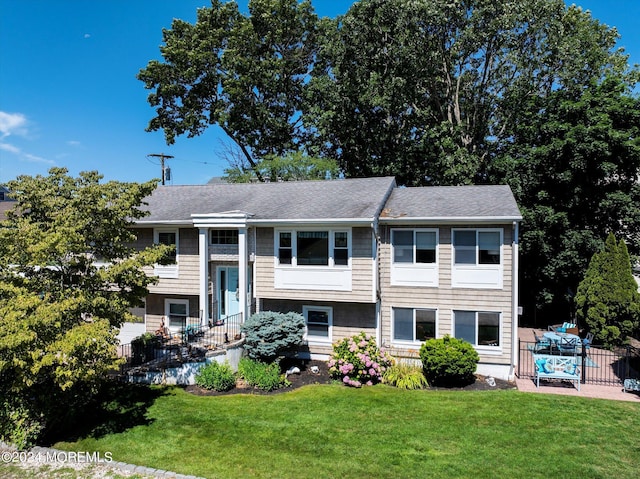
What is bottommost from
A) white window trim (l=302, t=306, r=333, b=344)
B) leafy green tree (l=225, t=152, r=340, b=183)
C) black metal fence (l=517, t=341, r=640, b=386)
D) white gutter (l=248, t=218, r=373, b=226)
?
black metal fence (l=517, t=341, r=640, b=386)

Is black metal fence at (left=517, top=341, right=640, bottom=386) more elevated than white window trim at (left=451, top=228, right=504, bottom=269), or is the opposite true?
white window trim at (left=451, top=228, right=504, bottom=269)

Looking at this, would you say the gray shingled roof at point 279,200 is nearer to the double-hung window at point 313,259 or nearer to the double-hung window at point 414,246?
the double-hung window at point 313,259

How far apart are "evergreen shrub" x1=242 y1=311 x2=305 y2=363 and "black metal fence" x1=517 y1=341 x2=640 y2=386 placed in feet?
26.7

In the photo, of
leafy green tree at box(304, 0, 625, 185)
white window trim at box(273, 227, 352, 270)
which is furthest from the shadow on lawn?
leafy green tree at box(304, 0, 625, 185)

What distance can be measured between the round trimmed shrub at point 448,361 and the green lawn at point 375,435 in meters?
0.79

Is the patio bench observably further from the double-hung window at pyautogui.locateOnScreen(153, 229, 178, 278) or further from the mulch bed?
the double-hung window at pyautogui.locateOnScreen(153, 229, 178, 278)

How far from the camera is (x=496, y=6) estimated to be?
2381 centimetres

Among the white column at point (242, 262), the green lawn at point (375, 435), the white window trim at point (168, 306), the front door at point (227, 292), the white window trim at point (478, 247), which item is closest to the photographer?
the green lawn at point (375, 435)

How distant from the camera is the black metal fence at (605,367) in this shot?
46.3 feet

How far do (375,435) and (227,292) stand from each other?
383 inches

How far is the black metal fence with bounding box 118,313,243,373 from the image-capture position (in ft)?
49.5

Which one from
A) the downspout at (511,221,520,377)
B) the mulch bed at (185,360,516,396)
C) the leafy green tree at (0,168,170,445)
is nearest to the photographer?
the leafy green tree at (0,168,170,445)

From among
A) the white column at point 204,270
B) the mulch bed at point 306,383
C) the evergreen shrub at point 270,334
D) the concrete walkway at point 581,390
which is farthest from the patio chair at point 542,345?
the white column at point 204,270

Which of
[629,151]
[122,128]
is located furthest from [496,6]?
[122,128]
